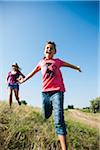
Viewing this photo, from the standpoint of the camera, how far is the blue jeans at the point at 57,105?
2439 mm

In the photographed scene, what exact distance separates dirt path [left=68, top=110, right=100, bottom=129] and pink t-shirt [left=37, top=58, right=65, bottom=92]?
39 centimetres

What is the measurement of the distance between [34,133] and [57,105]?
34 cm

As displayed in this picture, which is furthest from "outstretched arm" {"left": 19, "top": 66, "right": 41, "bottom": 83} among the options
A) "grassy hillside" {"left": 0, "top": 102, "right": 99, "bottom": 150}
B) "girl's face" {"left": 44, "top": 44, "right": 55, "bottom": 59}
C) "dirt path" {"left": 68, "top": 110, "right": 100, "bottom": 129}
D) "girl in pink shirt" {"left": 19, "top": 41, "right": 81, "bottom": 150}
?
"dirt path" {"left": 68, "top": 110, "right": 100, "bottom": 129}

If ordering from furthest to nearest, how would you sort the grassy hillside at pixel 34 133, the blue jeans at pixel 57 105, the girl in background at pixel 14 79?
the girl in background at pixel 14 79 → the grassy hillside at pixel 34 133 → the blue jeans at pixel 57 105

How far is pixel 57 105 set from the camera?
2.45m

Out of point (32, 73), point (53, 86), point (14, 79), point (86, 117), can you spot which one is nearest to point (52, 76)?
point (53, 86)

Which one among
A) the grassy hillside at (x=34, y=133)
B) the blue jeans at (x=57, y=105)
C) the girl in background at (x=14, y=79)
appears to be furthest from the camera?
the girl in background at (x=14, y=79)

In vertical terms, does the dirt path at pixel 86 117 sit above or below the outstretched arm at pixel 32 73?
below

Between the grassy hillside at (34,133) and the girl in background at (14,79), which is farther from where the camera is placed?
the girl in background at (14,79)

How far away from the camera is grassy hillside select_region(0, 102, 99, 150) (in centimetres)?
256

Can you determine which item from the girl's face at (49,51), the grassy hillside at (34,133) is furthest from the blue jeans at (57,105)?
the girl's face at (49,51)

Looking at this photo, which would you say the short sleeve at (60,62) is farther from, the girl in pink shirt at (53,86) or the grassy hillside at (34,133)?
the grassy hillside at (34,133)

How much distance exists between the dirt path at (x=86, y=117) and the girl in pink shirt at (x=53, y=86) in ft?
1.04

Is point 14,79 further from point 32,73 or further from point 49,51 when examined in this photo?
point 49,51
